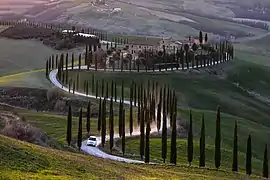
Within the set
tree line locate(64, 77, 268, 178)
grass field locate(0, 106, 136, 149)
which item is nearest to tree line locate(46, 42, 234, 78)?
tree line locate(64, 77, 268, 178)

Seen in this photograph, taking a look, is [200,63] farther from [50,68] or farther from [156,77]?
[50,68]

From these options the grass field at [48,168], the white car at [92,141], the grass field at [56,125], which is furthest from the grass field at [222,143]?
the grass field at [48,168]

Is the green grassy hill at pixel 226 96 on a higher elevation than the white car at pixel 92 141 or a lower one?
lower

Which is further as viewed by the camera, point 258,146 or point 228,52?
point 228,52

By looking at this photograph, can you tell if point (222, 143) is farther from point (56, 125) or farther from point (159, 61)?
point (159, 61)

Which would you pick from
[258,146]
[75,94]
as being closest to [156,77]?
[75,94]

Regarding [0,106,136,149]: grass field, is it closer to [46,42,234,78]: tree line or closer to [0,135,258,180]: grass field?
[0,135,258,180]: grass field

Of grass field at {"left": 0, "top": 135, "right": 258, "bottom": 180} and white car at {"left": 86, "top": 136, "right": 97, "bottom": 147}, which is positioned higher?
grass field at {"left": 0, "top": 135, "right": 258, "bottom": 180}

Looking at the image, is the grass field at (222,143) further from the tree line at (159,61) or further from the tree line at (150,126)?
the tree line at (159,61)

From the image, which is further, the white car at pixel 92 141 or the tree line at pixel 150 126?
the white car at pixel 92 141

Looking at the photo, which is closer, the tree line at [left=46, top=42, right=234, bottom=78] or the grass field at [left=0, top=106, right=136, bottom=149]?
the grass field at [left=0, top=106, right=136, bottom=149]

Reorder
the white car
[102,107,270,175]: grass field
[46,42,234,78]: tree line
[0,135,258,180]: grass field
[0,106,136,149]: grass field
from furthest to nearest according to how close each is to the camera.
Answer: [46,42,234,78]: tree line, [0,106,136,149]: grass field, the white car, [102,107,270,175]: grass field, [0,135,258,180]: grass field

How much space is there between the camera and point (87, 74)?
5906 inches

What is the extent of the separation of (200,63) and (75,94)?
58.9m
